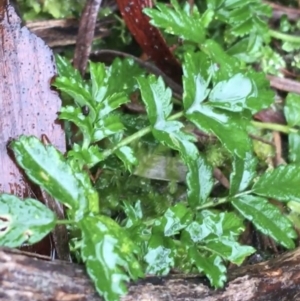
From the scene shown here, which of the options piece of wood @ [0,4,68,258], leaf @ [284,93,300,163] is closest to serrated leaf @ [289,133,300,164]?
leaf @ [284,93,300,163]

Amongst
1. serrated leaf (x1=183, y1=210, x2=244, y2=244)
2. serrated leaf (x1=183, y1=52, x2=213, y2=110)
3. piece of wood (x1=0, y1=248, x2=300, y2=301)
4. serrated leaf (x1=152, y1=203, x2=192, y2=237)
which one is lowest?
piece of wood (x1=0, y1=248, x2=300, y2=301)

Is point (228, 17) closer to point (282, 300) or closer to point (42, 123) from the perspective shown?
point (42, 123)

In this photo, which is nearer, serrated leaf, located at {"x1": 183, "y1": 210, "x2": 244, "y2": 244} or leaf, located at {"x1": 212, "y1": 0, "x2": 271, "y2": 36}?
serrated leaf, located at {"x1": 183, "y1": 210, "x2": 244, "y2": 244}

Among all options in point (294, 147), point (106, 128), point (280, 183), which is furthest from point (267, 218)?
point (106, 128)

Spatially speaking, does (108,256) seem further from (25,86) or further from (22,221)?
(25,86)

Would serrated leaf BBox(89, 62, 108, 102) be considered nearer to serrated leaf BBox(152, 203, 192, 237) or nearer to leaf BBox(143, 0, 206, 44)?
leaf BBox(143, 0, 206, 44)

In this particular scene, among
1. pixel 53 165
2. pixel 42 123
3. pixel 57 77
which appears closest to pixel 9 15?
pixel 57 77

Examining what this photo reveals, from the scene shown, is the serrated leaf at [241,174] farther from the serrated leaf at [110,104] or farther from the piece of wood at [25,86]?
the piece of wood at [25,86]

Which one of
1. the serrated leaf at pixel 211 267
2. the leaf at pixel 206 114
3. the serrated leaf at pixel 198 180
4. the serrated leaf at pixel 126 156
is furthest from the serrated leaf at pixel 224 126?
the serrated leaf at pixel 211 267
